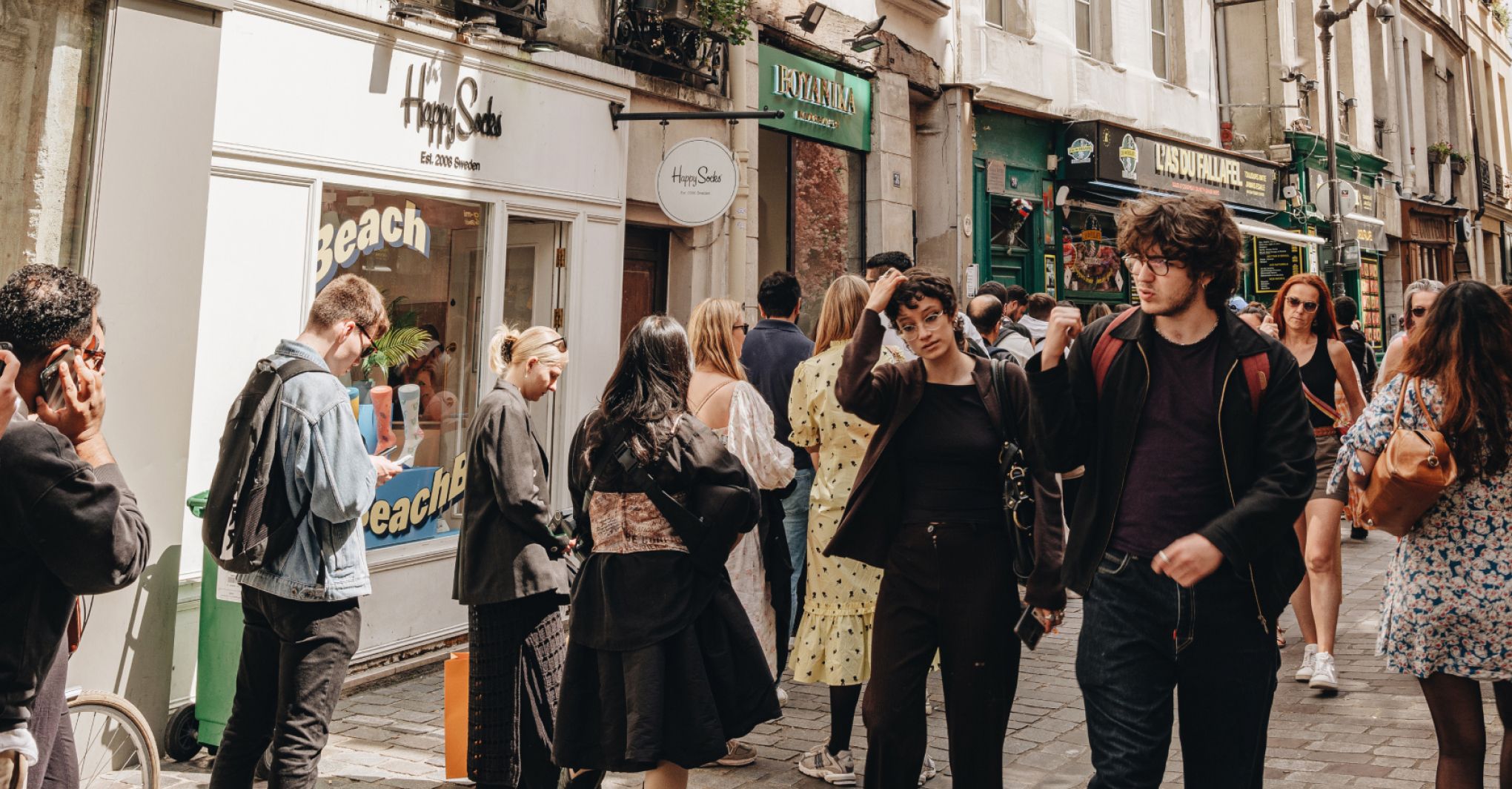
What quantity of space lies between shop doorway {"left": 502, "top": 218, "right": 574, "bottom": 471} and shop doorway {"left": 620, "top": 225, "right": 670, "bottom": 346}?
1.12 metres

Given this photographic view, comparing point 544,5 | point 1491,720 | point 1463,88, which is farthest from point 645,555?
point 1463,88

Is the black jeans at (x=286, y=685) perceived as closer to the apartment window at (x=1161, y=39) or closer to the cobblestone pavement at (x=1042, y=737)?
the cobblestone pavement at (x=1042, y=737)

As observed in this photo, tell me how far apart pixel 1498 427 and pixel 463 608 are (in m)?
5.75

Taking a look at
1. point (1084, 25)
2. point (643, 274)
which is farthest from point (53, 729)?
point (1084, 25)

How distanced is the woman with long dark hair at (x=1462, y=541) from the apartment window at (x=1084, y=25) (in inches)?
526

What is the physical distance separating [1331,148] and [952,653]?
19680 millimetres

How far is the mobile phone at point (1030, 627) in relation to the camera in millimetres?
3697

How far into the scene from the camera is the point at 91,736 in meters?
4.30

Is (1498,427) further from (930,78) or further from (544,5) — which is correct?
(930,78)

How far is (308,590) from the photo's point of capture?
12.6ft

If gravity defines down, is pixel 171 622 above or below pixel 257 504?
below

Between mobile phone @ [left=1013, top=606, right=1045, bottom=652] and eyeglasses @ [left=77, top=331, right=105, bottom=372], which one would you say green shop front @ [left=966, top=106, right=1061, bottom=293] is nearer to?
mobile phone @ [left=1013, top=606, right=1045, bottom=652]

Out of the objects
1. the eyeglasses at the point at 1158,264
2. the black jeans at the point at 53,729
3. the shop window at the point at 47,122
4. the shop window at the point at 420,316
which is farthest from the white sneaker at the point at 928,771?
the shop window at the point at 47,122

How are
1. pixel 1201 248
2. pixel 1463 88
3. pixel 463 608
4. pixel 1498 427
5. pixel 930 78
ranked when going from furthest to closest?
pixel 1463 88, pixel 930 78, pixel 463 608, pixel 1498 427, pixel 1201 248
